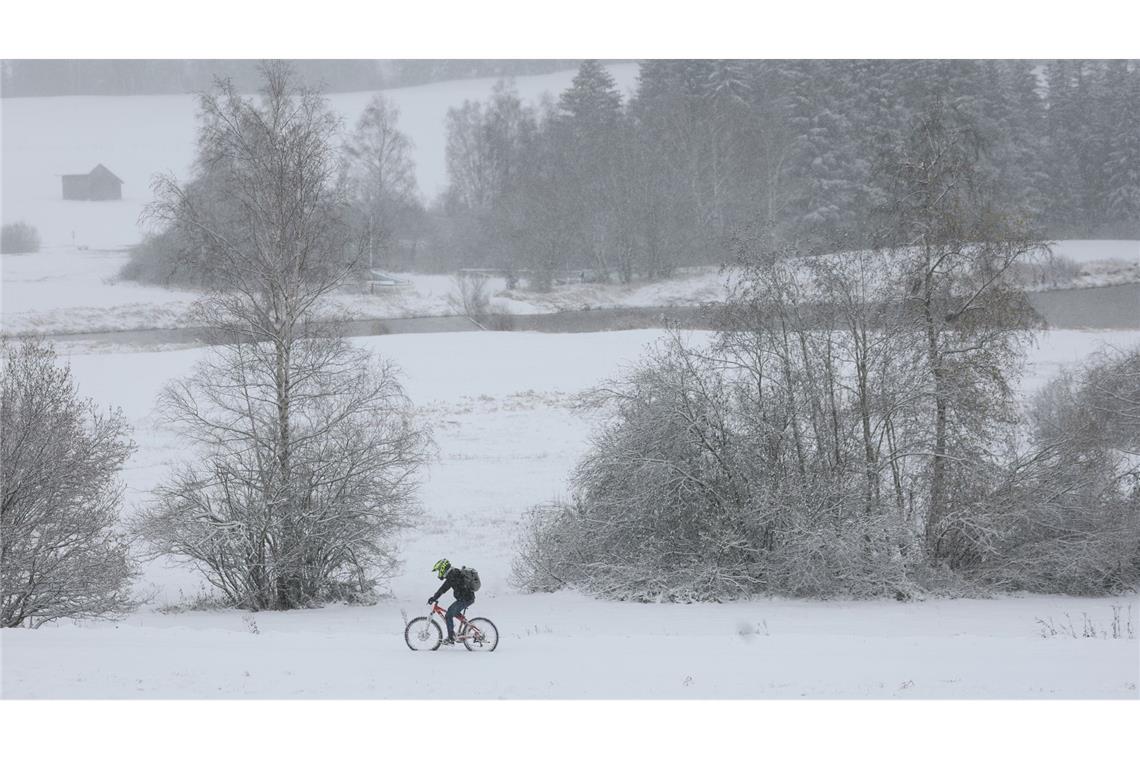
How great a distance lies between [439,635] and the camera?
469 inches

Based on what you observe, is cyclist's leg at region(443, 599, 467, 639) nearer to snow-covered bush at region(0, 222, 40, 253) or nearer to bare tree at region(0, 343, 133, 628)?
bare tree at region(0, 343, 133, 628)

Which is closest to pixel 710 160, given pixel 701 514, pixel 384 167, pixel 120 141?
pixel 384 167

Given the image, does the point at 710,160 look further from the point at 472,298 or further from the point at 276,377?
the point at 276,377

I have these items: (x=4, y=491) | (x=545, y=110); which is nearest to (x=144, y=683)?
(x=4, y=491)

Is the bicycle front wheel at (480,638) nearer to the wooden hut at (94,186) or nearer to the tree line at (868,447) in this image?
the tree line at (868,447)

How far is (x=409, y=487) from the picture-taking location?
17.0m

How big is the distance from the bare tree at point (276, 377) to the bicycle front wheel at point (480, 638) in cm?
485

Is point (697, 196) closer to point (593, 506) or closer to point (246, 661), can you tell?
point (593, 506)

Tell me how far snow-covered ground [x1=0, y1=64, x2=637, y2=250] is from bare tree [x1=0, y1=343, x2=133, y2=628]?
16.2ft

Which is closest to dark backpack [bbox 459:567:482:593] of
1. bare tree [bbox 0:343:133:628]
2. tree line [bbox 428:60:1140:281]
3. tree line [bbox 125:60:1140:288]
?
bare tree [bbox 0:343:133:628]

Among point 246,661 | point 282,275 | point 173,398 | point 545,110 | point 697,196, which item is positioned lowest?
point 246,661

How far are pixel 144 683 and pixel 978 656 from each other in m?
9.50

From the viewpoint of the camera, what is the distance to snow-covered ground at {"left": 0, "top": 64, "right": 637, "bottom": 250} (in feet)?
66.3

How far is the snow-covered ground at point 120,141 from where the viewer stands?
66.3 feet
